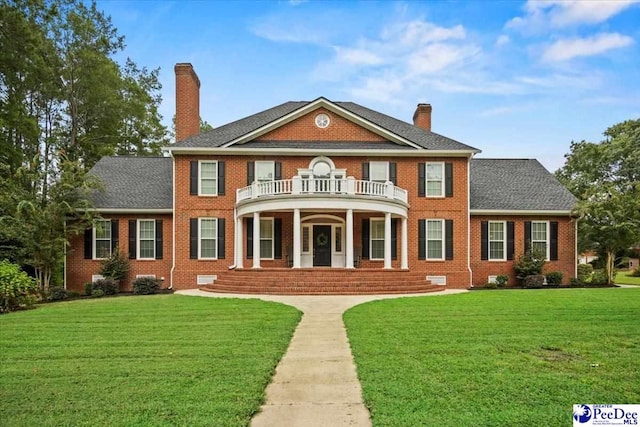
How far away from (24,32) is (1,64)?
3.25 metres

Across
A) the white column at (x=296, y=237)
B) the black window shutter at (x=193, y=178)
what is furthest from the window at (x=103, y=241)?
the white column at (x=296, y=237)

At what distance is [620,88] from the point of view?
18906 millimetres

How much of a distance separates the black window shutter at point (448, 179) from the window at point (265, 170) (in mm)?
7828

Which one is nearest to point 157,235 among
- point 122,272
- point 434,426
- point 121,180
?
point 122,272

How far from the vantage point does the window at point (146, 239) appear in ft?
70.6

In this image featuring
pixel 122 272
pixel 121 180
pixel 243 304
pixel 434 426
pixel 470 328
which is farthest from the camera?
pixel 121 180

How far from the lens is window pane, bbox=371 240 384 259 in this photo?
71.0 feet

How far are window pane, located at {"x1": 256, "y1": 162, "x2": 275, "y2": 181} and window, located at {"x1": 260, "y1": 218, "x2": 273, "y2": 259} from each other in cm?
194

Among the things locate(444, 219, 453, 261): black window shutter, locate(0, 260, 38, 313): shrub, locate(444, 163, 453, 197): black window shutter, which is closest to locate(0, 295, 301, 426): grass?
locate(0, 260, 38, 313): shrub

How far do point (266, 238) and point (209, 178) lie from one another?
3.72m

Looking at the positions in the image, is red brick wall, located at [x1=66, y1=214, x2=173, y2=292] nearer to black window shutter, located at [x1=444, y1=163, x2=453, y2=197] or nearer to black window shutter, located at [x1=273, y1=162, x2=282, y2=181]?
black window shutter, located at [x1=273, y1=162, x2=282, y2=181]

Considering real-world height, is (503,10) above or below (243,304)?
above

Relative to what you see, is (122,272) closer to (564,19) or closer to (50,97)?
(50,97)

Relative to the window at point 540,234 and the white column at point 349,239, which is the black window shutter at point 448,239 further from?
the white column at point 349,239
